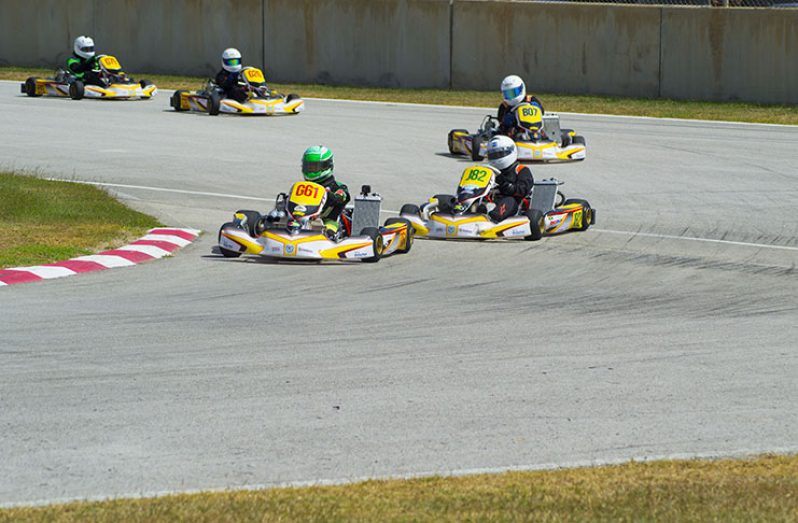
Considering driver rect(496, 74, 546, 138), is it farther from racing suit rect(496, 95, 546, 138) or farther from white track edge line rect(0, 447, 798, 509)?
white track edge line rect(0, 447, 798, 509)

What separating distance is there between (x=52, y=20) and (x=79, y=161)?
13826 millimetres

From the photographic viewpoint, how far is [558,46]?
1083 inches

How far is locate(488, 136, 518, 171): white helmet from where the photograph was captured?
14188 mm

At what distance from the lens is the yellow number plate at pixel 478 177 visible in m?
13.9

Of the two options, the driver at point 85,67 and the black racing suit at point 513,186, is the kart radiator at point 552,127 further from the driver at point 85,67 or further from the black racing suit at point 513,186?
the driver at point 85,67

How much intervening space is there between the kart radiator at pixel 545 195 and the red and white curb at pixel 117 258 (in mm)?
3468

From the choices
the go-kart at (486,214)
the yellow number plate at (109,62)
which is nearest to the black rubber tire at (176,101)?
the yellow number plate at (109,62)

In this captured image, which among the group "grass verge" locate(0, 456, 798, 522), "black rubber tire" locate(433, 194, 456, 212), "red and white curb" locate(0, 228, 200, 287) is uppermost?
"black rubber tire" locate(433, 194, 456, 212)

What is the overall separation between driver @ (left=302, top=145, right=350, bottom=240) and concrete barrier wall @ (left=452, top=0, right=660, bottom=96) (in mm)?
14981

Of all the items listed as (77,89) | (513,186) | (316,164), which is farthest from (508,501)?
(77,89)

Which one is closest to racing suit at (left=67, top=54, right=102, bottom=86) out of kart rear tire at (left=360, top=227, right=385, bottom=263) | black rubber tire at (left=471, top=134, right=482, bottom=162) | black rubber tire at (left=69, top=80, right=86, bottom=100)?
black rubber tire at (left=69, top=80, right=86, bottom=100)

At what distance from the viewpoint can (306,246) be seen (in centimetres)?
1222

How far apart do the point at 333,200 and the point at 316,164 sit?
0.36 m

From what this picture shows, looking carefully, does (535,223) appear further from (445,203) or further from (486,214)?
(445,203)
